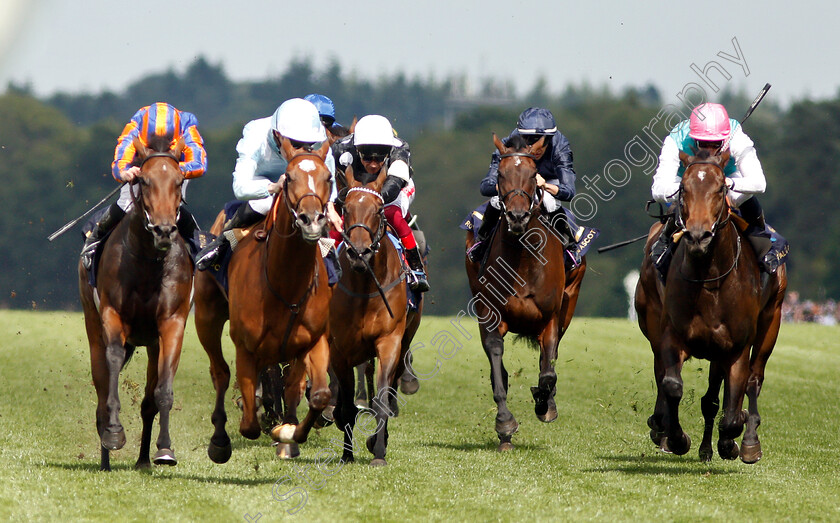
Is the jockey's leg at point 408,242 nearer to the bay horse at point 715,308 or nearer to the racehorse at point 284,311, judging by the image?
the racehorse at point 284,311

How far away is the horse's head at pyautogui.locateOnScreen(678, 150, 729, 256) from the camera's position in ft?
26.2

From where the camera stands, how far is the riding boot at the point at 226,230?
871 centimetres

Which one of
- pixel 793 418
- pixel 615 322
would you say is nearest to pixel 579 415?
pixel 793 418

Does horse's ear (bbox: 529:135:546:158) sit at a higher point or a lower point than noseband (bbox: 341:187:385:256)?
higher

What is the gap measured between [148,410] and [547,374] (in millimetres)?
3501

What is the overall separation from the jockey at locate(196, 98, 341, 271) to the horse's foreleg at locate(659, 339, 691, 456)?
8.47 feet

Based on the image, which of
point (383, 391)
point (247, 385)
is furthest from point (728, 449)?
point (247, 385)

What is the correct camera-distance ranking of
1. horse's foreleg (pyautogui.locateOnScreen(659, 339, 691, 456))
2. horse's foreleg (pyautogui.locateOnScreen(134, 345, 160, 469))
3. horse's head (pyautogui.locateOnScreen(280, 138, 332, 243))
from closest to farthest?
horse's head (pyautogui.locateOnScreen(280, 138, 332, 243)), horse's foreleg (pyautogui.locateOnScreen(659, 339, 691, 456)), horse's foreleg (pyautogui.locateOnScreen(134, 345, 160, 469))

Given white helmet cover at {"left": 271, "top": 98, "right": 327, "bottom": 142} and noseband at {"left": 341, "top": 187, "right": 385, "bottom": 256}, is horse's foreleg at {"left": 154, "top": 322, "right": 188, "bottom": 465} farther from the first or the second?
white helmet cover at {"left": 271, "top": 98, "right": 327, "bottom": 142}

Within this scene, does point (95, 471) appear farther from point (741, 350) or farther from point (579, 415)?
point (579, 415)

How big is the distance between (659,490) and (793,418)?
5.44 m

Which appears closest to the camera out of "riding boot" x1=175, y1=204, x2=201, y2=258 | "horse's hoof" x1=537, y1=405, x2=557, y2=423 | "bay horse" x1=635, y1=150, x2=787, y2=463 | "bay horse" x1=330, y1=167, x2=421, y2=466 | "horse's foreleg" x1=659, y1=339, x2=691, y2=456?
"bay horse" x1=635, y1=150, x2=787, y2=463

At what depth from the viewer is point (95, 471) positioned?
28.3ft

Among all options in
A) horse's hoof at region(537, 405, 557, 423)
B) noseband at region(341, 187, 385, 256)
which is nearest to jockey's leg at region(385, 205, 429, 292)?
noseband at region(341, 187, 385, 256)
